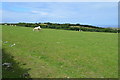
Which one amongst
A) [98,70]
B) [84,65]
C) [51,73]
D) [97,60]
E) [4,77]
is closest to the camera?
[4,77]

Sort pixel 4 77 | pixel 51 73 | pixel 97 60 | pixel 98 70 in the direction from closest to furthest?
pixel 4 77 < pixel 51 73 < pixel 98 70 < pixel 97 60

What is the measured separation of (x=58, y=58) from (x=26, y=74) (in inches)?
137

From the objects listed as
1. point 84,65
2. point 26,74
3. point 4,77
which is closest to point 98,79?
point 84,65

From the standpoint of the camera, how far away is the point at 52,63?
9.36m

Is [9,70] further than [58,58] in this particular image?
No

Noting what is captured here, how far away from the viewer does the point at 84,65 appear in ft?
30.1

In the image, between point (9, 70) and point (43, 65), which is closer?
point (9, 70)

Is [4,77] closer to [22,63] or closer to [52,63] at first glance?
[22,63]

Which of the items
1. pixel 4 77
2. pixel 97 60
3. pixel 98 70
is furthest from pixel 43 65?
pixel 97 60

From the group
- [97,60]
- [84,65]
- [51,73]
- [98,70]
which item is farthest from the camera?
[97,60]

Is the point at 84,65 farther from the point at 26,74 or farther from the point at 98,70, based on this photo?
the point at 26,74

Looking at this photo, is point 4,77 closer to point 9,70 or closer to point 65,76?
point 9,70

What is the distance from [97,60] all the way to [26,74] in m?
4.92

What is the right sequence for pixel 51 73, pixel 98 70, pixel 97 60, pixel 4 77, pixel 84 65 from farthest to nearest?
pixel 97 60 < pixel 84 65 < pixel 98 70 < pixel 51 73 < pixel 4 77
